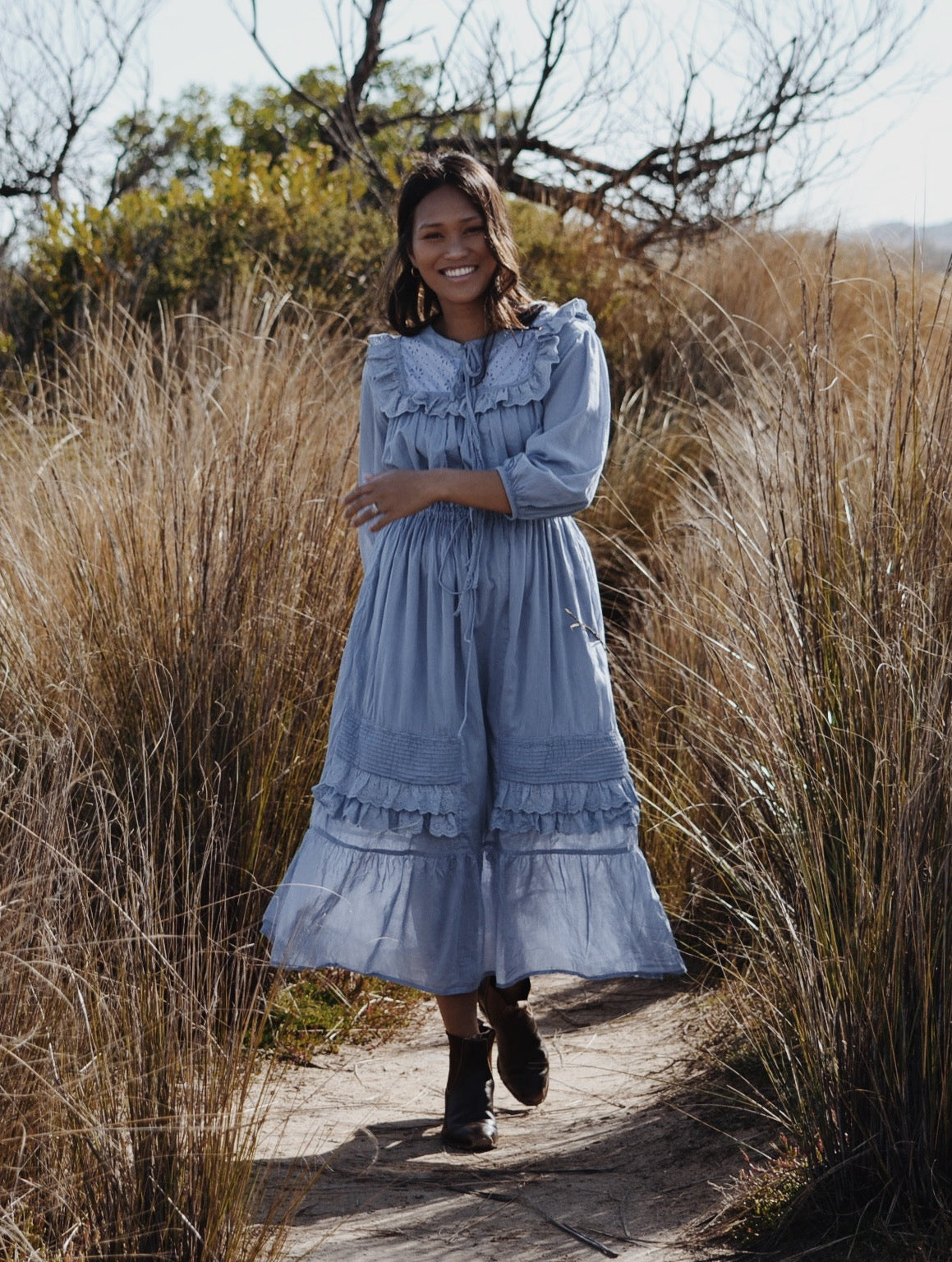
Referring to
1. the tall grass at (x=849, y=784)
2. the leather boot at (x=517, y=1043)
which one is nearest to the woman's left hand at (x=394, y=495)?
the tall grass at (x=849, y=784)

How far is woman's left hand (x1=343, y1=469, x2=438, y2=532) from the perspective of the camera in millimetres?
2811

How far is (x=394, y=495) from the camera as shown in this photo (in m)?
2.82

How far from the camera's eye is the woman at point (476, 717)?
9.43 ft

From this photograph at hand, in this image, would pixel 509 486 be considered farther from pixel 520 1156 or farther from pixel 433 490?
pixel 520 1156

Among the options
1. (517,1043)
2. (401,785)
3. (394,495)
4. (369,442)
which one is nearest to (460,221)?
(369,442)

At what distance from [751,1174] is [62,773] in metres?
1.39

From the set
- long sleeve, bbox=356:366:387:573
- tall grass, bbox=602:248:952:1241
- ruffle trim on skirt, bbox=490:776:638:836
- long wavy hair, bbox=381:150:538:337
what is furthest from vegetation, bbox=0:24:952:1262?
long sleeve, bbox=356:366:387:573

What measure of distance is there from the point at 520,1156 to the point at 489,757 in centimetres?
79

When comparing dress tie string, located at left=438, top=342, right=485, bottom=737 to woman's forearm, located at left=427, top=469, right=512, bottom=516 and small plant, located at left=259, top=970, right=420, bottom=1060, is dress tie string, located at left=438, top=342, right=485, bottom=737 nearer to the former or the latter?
woman's forearm, located at left=427, top=469, right=512, bottom=516

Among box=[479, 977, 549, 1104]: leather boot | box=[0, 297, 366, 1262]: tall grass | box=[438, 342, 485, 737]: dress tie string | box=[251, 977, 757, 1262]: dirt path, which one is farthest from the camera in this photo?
box=[479, 977, 549, 1104]: leather boot

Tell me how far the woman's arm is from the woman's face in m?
0.43

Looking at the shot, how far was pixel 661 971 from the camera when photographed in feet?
9.50

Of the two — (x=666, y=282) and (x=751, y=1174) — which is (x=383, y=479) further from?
(x=666, y=282)

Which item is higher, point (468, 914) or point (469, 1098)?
point (468, 914)
